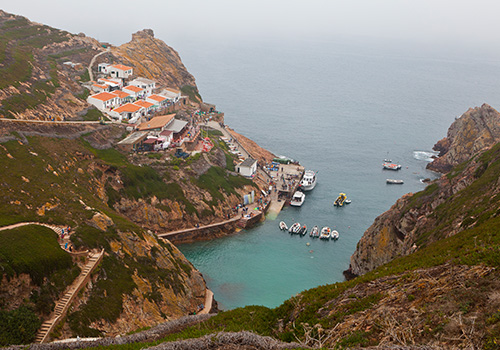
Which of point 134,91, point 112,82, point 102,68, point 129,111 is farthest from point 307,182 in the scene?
point 102,68

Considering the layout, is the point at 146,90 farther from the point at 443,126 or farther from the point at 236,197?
the point at 443,126

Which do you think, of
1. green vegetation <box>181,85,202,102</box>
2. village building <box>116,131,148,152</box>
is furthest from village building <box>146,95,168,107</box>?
green vegetation <box>181,85,202,102</box>

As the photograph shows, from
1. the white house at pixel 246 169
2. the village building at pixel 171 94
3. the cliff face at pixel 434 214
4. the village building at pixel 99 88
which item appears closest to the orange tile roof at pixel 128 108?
the village building at pixel 99 88

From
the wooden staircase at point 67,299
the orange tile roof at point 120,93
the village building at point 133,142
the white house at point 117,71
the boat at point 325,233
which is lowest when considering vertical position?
the boat at point 325,233

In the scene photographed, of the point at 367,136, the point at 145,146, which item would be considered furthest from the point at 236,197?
the point at 367,136

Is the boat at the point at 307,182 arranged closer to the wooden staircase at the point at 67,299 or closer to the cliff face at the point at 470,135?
the cliff face at the point at 470,135

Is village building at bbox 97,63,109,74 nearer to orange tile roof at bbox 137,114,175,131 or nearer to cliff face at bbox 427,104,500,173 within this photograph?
orange tile roof at bbox 137,114,175,131
